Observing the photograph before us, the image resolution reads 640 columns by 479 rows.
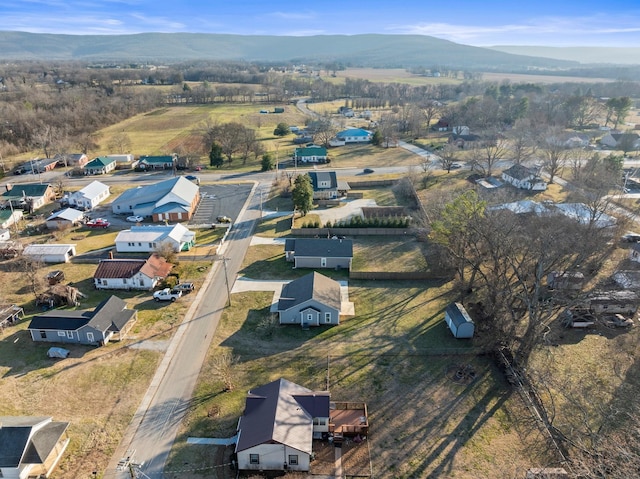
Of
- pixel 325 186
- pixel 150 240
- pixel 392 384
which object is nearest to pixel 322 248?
pixel 392 384

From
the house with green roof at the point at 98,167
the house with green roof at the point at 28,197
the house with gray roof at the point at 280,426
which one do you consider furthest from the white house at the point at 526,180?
the house with green roof at the point at 28,197

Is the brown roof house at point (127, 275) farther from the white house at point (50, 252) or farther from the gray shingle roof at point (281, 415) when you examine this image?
the gray shingle roof at point (281, 415)

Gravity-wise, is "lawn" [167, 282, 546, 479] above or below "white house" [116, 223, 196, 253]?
below

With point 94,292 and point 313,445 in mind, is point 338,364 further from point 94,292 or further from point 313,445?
point 94,292

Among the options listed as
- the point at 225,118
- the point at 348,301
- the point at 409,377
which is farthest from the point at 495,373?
the point at 225,118

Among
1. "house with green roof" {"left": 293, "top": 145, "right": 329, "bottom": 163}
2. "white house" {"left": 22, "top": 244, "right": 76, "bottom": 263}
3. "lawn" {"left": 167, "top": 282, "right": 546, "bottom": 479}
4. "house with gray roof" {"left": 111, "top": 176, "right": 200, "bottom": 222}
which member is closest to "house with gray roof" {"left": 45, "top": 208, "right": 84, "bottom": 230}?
"house with gray roof" {"left": 111, "top": 176, "right": 200, "bottom": 222}

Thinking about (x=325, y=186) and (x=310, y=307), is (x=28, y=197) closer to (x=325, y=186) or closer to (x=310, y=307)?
(x=325, y=186)

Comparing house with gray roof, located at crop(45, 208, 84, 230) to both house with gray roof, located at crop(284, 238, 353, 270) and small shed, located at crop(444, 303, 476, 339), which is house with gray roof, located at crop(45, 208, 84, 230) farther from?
small shed, located at crop(444, 303, 476, 339)
